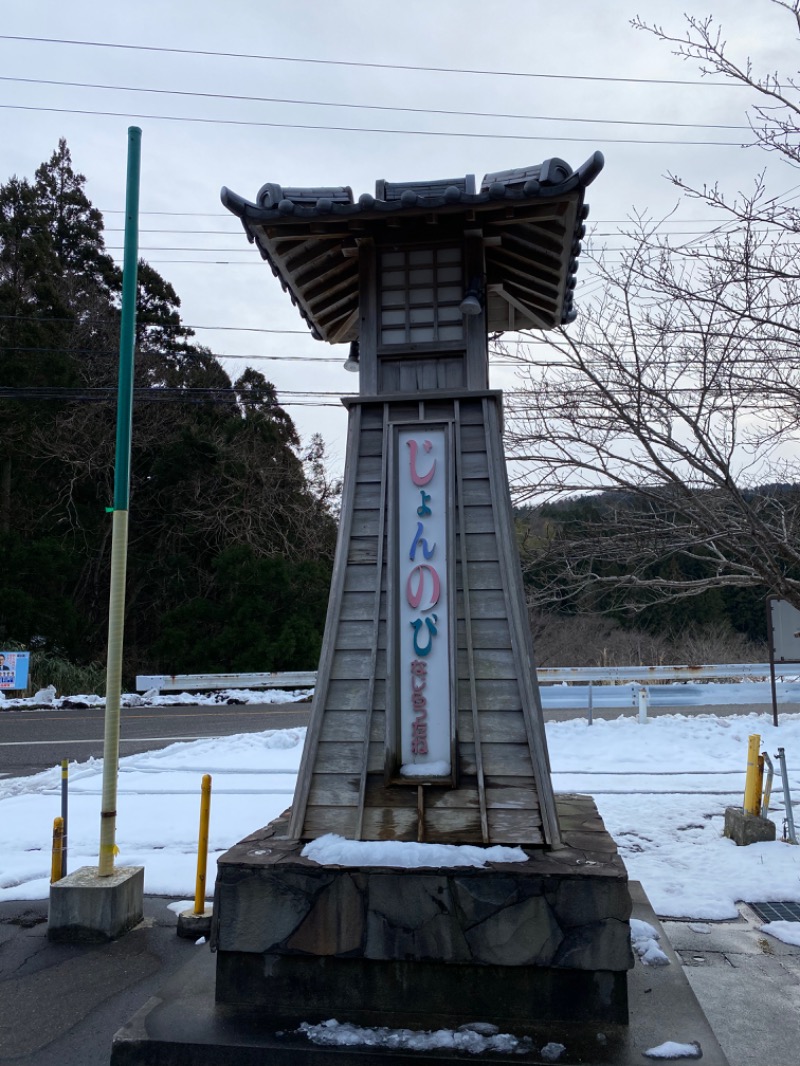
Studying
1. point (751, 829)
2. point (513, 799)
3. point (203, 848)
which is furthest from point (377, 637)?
point (751, 829)

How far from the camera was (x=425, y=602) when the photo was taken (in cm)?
471

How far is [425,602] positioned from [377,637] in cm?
37

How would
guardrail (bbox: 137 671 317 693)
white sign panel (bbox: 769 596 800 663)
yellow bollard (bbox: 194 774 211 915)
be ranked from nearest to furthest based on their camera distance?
yellow bollard (bbox: 194 774 211 915) → white sign panel (bbox: 769 596 800 663) → guardrail (bbox: 137 671 317 693)

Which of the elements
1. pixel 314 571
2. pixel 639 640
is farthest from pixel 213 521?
pixel 639 640

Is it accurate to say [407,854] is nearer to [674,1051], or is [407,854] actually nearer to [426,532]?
[674,1051]

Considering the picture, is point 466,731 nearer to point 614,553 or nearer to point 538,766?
point 538,766

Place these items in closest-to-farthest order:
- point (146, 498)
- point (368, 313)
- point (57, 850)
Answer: point (368, 313), point (57, 850), point (146, 498)

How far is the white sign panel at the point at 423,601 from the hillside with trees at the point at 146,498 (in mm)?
18351

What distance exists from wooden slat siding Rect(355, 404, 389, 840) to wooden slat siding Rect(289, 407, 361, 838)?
19 cm

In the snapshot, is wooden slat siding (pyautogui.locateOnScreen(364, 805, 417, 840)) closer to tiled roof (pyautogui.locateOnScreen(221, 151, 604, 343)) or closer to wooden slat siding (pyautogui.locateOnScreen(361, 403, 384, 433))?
wooden slat siding (pyautogui.locateOnScreen(361, 403, 384, 433))

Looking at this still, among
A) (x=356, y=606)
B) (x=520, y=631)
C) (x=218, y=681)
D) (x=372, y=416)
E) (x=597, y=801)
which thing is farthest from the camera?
(x=218, y=681)

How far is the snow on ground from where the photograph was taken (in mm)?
6867

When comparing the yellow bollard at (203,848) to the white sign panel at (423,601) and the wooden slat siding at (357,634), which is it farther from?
the white sign panel at (423,601)

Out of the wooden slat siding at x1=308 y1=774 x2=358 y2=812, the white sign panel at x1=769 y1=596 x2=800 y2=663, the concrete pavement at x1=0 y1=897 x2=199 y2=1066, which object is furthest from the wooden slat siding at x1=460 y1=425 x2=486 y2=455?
the white sign panel at x1=769 y1=596 x2=800 y2=663
